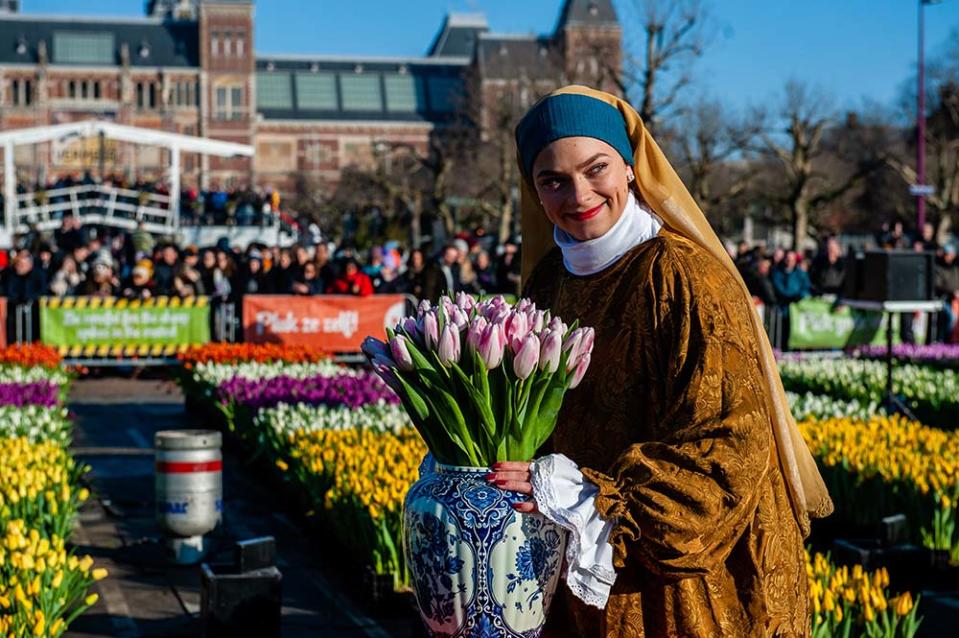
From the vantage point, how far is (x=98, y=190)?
29.7 meters

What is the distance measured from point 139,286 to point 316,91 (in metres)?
76.4

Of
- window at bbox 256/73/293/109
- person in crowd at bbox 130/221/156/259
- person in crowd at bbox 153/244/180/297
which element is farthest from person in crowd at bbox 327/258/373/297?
window at bbox 256/73/293/109

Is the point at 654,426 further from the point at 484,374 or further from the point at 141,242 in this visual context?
the point at 141,242

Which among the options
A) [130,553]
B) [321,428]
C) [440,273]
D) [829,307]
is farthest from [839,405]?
[829,307]

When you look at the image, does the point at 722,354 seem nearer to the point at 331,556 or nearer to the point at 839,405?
the point at 331,556

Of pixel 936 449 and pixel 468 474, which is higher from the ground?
pixel 468 474

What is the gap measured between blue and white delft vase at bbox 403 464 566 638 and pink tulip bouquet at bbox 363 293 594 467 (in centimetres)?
8

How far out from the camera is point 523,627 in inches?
93.8

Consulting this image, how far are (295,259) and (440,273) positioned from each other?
10.6 feet

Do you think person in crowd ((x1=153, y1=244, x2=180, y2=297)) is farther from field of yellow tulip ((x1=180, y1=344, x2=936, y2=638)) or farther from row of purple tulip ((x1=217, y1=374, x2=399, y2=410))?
field of yellow tulip ((x1=180, y1=344, x2=936, y2=638))

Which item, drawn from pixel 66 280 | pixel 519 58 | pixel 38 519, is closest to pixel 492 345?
pixel 38 519

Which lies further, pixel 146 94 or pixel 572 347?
pixel 146 94

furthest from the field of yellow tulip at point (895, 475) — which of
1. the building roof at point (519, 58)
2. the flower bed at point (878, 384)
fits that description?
Result: the building roof at point (519, 58)

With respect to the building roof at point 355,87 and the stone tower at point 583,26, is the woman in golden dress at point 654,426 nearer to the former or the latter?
the stone tower at point 583,26
